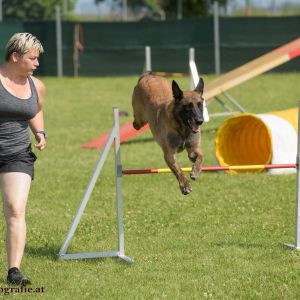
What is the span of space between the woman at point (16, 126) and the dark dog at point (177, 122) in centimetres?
131

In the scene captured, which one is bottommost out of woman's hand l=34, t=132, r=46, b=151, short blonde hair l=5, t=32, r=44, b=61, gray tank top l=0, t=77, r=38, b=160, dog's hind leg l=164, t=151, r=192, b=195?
dog's hind leg l=164, t=151, r=192, b=195

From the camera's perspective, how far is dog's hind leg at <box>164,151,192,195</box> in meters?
6.23

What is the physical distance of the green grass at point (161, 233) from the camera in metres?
5.67

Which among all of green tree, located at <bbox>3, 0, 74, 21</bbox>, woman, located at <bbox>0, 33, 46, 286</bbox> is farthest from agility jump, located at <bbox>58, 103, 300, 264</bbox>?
green tree, located at <bbox>3, 0, 74, 21</bbox>

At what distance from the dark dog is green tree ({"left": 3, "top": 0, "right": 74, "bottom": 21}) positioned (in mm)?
30598

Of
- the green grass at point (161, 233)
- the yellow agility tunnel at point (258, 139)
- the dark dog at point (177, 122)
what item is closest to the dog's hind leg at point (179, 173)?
the dark dog at point (177, 122)

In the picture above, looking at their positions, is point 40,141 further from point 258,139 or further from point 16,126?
point 258,139

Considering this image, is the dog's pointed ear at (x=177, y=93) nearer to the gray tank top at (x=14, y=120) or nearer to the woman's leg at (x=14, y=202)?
the gray tank top at (x=14, y=120)

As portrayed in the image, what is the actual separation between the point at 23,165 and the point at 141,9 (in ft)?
157

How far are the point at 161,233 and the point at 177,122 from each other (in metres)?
1.42

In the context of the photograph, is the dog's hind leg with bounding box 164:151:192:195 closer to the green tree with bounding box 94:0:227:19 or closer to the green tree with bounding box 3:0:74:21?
the green tree with bounding box 3:0:74:21

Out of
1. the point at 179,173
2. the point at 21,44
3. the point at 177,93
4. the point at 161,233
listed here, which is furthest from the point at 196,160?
the point at 21,44

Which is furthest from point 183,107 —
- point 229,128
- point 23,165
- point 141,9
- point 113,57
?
point 141,9

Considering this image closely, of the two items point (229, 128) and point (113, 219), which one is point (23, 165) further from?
point (229, 128)
